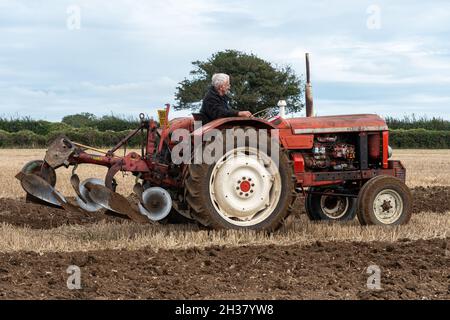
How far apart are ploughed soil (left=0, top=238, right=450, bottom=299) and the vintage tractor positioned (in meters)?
0.77

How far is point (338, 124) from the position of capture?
8.45 meters

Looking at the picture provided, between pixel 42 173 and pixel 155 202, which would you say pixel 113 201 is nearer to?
pixel 155 202

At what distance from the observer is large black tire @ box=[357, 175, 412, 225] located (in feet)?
26.7

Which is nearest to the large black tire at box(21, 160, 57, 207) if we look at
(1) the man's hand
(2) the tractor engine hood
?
(1) the man's hand

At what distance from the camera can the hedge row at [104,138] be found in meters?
33.6

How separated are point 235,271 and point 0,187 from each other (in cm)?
951

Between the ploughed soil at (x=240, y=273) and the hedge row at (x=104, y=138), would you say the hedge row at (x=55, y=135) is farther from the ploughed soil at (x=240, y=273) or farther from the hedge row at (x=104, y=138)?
the ploughed soil at (x=240, y=273)

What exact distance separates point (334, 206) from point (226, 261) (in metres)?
3.47

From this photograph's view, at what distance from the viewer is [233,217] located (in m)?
7.52

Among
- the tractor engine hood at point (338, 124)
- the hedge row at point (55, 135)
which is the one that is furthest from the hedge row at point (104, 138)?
the tractor engine hood at point (338, 124)

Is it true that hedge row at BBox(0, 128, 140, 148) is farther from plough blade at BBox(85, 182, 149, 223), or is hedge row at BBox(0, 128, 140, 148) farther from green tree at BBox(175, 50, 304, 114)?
plough blade at BBox(85, 182, 149, 223)

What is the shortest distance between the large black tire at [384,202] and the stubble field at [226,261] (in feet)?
0.57

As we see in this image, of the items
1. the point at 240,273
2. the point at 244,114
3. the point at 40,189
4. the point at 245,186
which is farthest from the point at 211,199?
the point at 40,189

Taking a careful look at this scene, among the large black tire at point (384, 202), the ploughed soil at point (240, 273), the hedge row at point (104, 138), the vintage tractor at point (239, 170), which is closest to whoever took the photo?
the ploughed soil at point (240, 273)
